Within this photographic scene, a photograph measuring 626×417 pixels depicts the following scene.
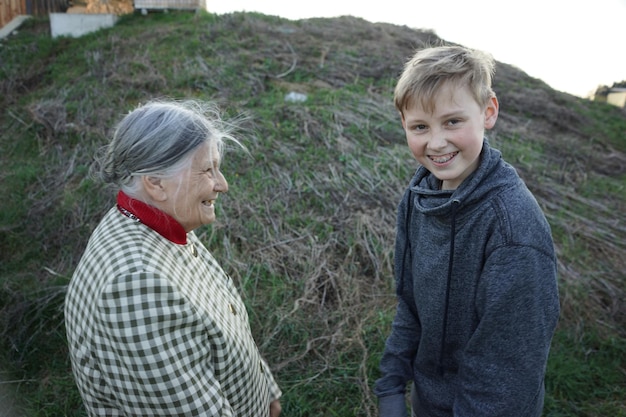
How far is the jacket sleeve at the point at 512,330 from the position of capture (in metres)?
1.18

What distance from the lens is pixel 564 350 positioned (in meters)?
3.03

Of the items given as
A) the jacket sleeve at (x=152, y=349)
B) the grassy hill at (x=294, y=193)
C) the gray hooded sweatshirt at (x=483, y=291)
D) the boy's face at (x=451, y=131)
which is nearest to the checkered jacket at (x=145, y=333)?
the jacket sleeve at (x=152, y=349)

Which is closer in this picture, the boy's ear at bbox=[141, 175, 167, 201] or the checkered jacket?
the checkered jacket

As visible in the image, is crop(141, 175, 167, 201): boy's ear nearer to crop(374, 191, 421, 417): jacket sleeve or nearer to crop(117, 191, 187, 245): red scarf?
crop(117, 191, 187, 245): red scarf

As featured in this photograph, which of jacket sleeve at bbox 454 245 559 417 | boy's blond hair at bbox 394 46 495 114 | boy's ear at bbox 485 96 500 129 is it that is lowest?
jacket sleeve at bbox 454 245 559 417

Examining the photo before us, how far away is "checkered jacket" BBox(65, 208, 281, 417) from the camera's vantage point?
4.14 feet

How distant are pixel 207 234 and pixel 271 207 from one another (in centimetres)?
63

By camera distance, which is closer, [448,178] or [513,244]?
[513,244]

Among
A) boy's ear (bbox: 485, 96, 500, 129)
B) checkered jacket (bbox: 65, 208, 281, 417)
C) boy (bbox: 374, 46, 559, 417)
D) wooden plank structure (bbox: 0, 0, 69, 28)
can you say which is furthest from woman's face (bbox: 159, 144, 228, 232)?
wooden plank structure (bbox: 0, 0, 69, 28)

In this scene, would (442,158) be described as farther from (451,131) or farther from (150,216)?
(150,216)

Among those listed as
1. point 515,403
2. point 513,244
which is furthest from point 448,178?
point 515,403

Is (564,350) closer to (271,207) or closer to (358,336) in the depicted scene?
(358,336)

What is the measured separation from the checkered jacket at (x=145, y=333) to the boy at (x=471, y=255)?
66 cm

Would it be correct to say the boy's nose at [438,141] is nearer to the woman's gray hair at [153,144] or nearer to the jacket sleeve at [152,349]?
the woman's gray hair at [153,144]
